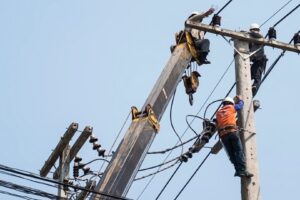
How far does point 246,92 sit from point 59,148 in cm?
663

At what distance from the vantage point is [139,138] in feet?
42.3

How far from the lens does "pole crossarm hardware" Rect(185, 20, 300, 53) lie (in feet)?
45.0

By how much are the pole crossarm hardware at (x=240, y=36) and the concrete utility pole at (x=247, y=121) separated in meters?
0.09

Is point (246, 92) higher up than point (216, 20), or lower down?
lower down

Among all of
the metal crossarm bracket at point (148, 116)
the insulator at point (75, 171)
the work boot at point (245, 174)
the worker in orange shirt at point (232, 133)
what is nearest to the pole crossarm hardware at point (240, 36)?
the worker in orange shirt at point (232, 133)

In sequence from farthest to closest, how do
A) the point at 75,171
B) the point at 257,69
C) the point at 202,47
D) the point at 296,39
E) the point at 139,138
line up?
1. the point at 75,171
2. the point at 257,69
3. the point at 202,47
4. the point at 296,39
5. the point at 139,138

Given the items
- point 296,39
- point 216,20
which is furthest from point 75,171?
point 296,39

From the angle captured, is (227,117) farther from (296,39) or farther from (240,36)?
(296,39)

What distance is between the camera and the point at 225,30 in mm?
13742

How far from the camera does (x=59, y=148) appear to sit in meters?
18.9

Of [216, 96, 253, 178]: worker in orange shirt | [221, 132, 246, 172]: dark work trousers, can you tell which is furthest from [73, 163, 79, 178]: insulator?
[221, 132, 246, 172]: dark work trousers

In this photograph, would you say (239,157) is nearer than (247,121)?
Yes

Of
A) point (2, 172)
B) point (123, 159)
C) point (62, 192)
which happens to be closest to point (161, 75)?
point (123, 159)

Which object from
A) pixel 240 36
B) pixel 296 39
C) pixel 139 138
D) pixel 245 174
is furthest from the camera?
pixel 296 39
